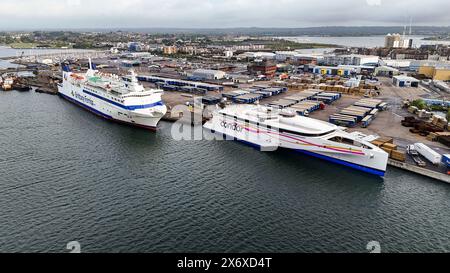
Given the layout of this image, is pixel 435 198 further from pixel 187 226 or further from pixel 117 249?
pixel 117 249

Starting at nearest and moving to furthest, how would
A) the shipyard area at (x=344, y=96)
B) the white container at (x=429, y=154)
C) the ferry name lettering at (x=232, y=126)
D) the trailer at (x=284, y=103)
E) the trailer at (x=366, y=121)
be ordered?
the white container at (x=429, y=154) → the shipyard area at (x=344, y=96) → the ferry name lettering at (x=232, y=126) → the trailer at (x=366, y=121) → the trailer at (x=284, y=103)

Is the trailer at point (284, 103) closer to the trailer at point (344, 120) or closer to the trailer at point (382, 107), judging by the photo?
the trailer at point (344, 120)

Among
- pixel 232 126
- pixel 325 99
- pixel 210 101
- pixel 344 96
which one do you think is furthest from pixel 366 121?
pixel 210 101

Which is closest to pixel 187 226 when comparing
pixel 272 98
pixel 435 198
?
pixel 435 198

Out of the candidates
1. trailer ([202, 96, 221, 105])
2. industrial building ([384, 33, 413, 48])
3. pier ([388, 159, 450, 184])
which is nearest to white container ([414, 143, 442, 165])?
pier ([388, 159, 450, 184])

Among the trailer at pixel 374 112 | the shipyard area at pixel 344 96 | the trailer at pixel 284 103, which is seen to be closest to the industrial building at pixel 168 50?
the shipyard area at pixel 344 96

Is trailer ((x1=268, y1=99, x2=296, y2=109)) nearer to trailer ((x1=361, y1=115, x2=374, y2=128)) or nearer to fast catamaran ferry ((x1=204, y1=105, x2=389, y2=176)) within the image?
fast catamaran ferry ((x1=204, y1=105, x2=389, y2=176))

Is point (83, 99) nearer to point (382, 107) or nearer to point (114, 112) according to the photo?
point (114, 112)

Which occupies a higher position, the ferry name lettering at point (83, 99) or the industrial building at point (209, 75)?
the industrial building at point (209, 75)
